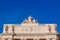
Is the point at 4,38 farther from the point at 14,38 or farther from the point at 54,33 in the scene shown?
the point at 54,33

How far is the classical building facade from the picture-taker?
12625cm

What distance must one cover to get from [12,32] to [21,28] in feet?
6.30

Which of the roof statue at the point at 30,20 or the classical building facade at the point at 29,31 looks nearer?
the classical building facade at the point at 29,31

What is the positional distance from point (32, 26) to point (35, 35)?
74.3 inches

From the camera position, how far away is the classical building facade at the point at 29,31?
414 feet

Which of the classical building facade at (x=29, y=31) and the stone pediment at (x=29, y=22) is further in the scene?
the stone pediment at (x=29, y=22)

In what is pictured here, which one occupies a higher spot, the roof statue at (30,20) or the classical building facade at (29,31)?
the roof statue at (30,20)

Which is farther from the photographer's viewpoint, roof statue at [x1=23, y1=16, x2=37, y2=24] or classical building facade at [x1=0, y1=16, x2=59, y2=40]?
roof statue at [x1=23, y1=16, x2=37, y2=24]

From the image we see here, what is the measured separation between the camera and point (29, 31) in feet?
416

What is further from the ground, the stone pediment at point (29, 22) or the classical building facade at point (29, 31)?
the stone pediment at point (29, 22)

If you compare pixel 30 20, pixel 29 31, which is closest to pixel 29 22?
pixel 30 20

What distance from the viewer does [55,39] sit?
12538cm

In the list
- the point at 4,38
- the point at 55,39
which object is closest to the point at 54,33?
the point at 55,39

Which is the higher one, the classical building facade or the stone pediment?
the stone pediment
